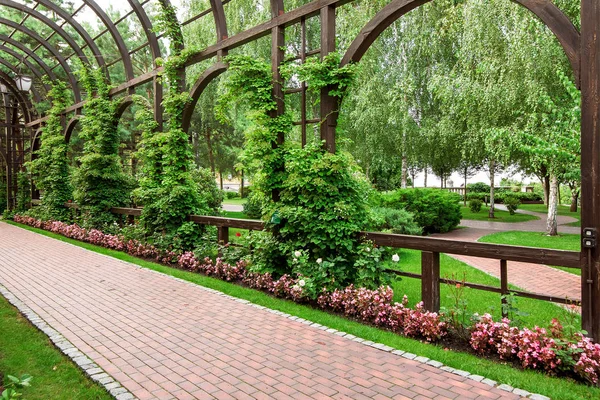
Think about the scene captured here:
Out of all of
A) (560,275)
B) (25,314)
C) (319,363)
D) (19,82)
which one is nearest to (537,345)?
(319,363)

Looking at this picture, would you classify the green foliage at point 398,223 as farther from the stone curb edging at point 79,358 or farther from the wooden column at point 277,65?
the stone curb edging at point 79,358

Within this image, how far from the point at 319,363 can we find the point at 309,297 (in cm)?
159

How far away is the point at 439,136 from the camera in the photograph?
1361cm

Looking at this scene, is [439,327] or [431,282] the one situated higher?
[431,282]

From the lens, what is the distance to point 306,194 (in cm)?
523

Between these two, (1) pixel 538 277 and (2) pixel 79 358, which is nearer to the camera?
(2) pixel 79 358

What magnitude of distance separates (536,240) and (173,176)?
28.2 feet

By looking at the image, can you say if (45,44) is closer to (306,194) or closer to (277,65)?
(277,65)

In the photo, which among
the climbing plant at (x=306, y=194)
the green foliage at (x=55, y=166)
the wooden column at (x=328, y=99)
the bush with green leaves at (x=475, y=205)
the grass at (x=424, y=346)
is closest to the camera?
the grass at (x=424, y=346)

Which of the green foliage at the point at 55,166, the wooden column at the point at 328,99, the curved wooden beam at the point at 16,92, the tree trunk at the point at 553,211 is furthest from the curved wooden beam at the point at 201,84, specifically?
the curved wooden beam at the point at 16,92

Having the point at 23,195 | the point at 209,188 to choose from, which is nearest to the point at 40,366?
the point at 209,188

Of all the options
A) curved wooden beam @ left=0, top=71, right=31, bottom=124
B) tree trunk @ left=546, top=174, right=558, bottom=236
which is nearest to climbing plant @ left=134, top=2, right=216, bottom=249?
tree trunk @ left=546, top=174, right=558, bottom=236

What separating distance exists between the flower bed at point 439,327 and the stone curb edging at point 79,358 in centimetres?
223

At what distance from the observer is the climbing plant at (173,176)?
7.73 metres
